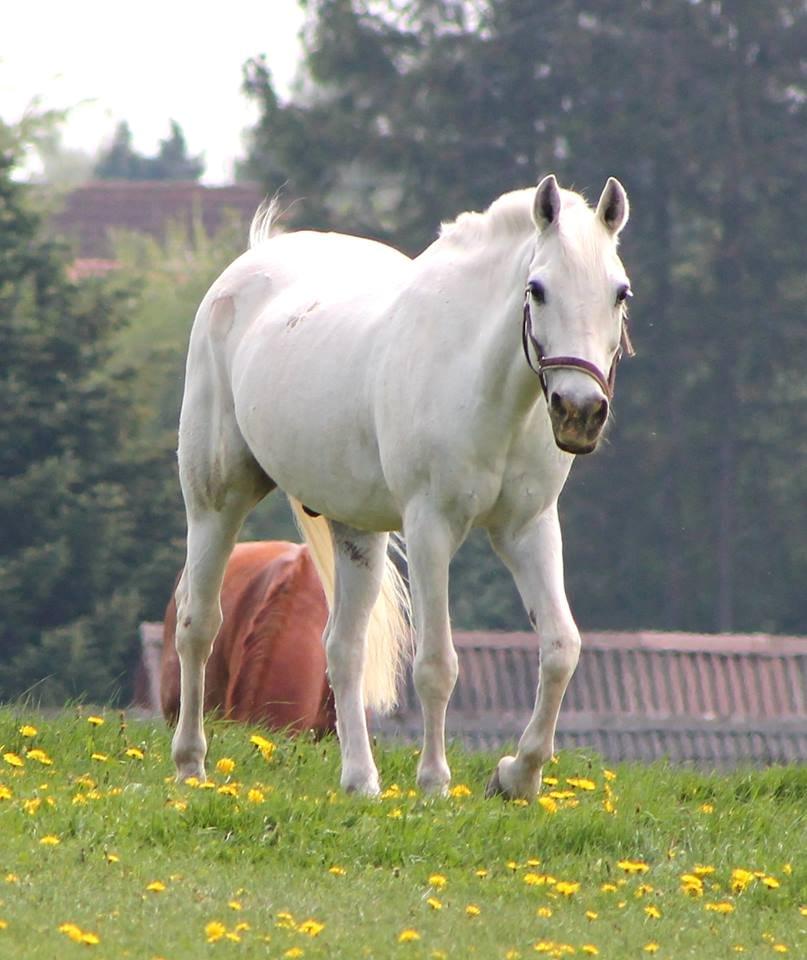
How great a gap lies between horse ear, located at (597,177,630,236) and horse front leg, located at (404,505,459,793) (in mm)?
1132

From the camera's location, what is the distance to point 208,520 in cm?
867

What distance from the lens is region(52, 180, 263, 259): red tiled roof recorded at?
236 feet

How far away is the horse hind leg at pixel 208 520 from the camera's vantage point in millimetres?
8555

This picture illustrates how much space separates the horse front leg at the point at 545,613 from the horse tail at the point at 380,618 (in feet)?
5.93

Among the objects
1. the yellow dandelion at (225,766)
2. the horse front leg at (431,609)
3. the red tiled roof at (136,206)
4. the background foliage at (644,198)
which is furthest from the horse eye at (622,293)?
the red tiled roof at (136,206)

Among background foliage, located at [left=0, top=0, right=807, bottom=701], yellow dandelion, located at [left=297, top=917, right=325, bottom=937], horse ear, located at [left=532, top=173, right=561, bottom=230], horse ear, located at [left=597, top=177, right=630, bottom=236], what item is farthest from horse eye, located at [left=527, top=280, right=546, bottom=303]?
background foliage, located at [left=0, top=0, right=807, bottom=701]

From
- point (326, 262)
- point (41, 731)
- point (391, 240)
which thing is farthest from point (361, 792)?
point (391, 240)

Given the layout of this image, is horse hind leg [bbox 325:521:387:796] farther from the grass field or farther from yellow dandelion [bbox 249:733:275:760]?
yellow dandelion [bbox 249:733:275:760]

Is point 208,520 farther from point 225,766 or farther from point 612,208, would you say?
point 612,208

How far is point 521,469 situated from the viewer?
23.3 ft

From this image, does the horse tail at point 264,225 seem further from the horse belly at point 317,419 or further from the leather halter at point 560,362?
the leather halter at point 560,362

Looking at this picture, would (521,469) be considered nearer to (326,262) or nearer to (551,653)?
(551,653)

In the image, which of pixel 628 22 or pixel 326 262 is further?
pixel 628 22

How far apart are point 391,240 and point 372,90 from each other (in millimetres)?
4519
